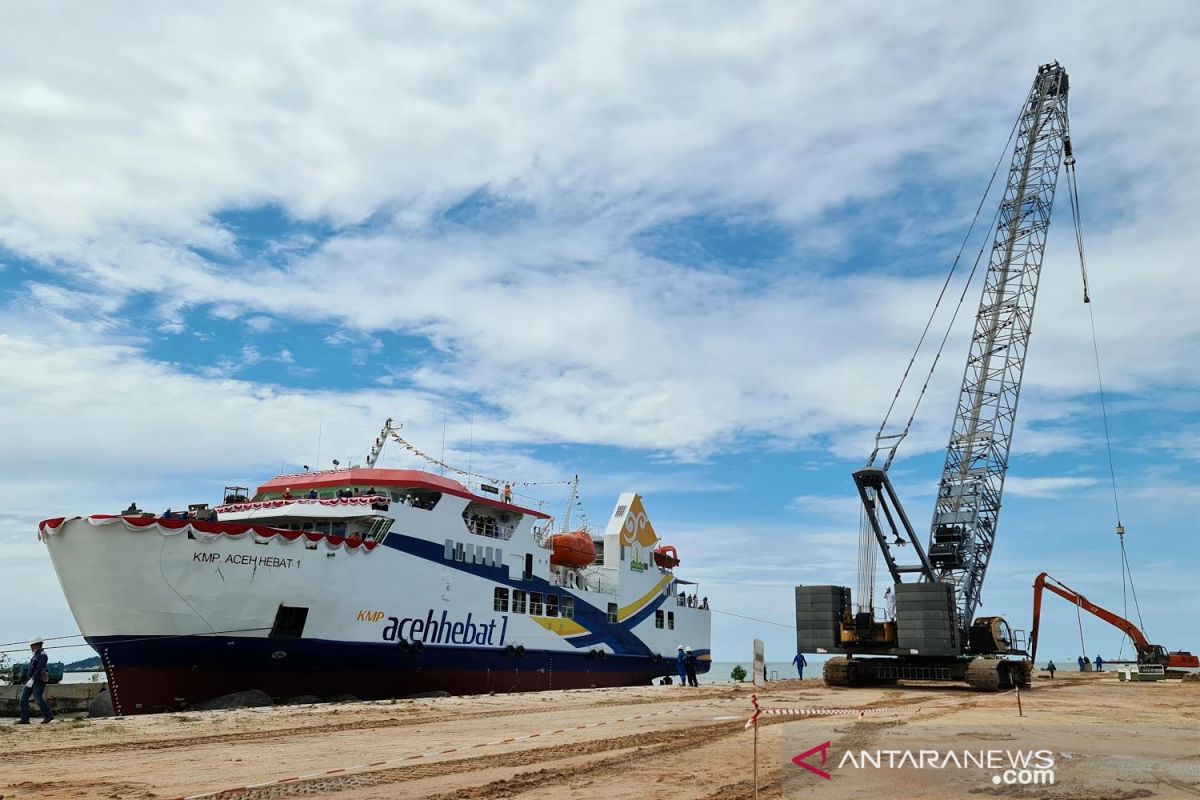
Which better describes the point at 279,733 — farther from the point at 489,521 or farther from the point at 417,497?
the point at 489,521

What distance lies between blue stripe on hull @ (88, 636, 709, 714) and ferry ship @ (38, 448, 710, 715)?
1.6 inches

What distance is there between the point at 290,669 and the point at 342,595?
2.47m

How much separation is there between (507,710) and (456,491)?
9773 mm

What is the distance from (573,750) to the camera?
1431 cm

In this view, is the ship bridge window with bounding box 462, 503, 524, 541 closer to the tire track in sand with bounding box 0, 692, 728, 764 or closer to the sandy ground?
the sandy ground

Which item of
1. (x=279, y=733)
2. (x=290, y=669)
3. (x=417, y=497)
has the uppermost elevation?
(x=417, y=497)

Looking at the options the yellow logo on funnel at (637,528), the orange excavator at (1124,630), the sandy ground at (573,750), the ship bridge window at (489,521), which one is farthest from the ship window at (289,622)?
the orange excavator at (1124,630)

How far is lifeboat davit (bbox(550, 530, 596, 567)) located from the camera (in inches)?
1417

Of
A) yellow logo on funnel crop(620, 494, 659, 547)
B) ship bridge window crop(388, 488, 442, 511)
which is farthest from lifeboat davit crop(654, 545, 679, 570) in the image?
ship bridge window crop(388, 488, 442, 511)

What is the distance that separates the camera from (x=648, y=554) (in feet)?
143

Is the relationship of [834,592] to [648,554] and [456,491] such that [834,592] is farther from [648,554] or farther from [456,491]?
[456,491]

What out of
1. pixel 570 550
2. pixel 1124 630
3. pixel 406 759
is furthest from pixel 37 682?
pixel 1124 630

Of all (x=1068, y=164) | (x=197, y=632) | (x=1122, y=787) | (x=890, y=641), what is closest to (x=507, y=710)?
(x=197, y=632)

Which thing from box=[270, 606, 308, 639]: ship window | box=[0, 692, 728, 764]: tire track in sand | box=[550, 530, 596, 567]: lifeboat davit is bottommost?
box=[0, 692, 728, 764]: tire track in sand
